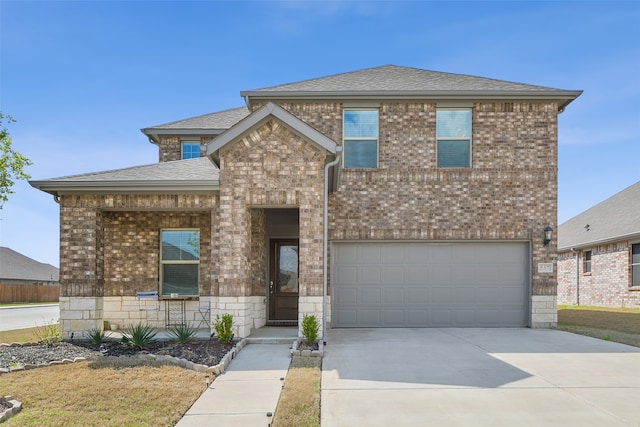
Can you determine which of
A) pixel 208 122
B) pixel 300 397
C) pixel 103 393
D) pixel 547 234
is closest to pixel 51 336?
pixel 103 393

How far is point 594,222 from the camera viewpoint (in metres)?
25.8

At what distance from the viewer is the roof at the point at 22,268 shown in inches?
1674

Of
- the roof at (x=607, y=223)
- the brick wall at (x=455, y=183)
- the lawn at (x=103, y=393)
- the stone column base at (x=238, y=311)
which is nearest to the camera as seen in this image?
the lawn at (x=103, y=393)

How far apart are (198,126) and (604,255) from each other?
66.7 ft

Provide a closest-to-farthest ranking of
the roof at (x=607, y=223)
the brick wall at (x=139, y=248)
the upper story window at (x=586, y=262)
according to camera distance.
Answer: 1. the brick wall at (x=139, y=248)
2. the roof at (x=607, y=223)
3. the upper story window at (x=586, y=262)

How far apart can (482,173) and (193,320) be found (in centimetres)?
878

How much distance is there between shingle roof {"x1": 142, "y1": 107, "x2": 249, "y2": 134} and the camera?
17.0 metres

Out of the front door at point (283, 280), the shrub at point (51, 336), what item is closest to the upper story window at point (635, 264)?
the front door at point (283, 280)

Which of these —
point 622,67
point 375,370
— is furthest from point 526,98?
point 375,370

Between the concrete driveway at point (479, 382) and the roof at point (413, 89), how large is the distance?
6434mm

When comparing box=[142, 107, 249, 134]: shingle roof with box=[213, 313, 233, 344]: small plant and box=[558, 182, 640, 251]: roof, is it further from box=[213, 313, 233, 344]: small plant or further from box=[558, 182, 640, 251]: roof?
box=[558, 182, 640, 251]: roof

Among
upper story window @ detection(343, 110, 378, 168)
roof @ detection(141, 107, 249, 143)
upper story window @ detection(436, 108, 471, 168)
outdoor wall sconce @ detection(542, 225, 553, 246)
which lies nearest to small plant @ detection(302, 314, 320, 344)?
upper story window @ detection(343, 110, 378, 168)

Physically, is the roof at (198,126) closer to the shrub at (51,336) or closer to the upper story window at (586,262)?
the shrub at (51,336)

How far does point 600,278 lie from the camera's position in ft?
76.0
